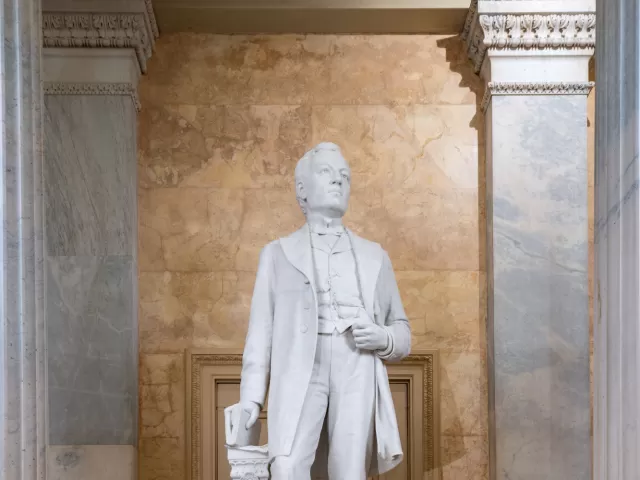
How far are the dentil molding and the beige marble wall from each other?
0.61m

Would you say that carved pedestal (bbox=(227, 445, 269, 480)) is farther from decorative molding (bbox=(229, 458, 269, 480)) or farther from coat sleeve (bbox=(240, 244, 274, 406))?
coat sleeve (bbox=(240, 244, 274, 406))

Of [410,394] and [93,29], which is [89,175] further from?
[410,394]

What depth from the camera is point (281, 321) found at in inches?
240

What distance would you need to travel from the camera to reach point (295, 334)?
6.00m

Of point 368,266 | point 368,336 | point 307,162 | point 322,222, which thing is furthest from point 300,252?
Answer: point 368,336

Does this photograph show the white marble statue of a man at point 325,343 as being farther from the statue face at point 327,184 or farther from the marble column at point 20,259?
the marble column at point 20,259

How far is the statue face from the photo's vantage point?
6230 mm

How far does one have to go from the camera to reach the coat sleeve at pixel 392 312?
6.10 metres

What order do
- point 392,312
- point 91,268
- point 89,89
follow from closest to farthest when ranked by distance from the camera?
point 392,312 → point 91,268 → point 89,89

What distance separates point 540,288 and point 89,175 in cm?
328

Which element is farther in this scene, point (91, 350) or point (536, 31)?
point (536, 31)

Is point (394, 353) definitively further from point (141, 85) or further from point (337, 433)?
point (141, 85)

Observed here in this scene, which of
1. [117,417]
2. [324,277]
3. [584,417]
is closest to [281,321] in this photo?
[324,277]

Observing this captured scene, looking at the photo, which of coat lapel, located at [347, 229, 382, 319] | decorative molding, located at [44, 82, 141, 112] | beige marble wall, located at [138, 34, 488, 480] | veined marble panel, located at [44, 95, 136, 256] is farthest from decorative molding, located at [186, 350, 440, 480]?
coat lapel, located at [347, 229, 382, 319]
